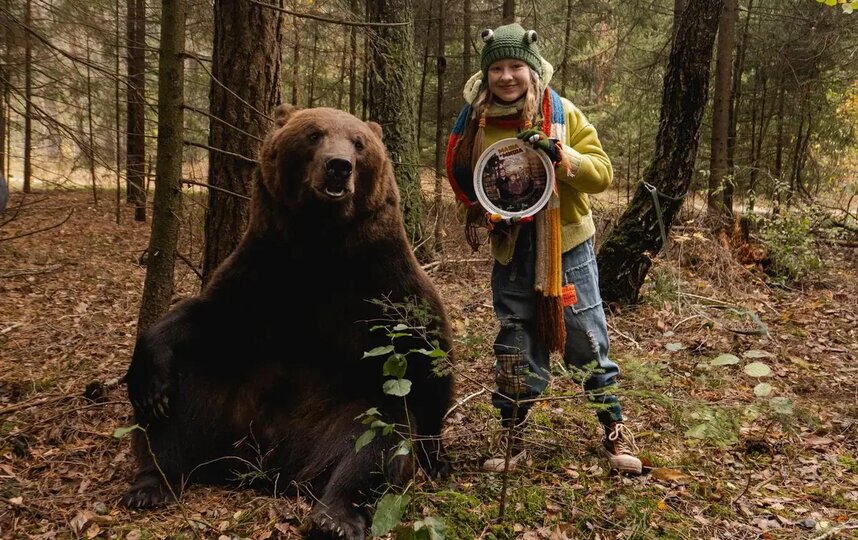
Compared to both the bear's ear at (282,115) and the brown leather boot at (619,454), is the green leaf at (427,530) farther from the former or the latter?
the bear's ear at (282,115)

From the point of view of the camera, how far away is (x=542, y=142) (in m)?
3.10

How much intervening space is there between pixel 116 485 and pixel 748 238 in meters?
8.77

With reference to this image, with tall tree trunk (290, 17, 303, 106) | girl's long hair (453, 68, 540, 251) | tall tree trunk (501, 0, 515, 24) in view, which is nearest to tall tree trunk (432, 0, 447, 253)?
tall tree trunk (501, 0, 515, 24)

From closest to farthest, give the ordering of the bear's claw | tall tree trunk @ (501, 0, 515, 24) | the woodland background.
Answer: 1. the bear's claw
2. the woodland background
3. tall tree trunk @ (501, 0, 515, 24)

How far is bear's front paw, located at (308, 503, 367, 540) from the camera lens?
2865 millimetres

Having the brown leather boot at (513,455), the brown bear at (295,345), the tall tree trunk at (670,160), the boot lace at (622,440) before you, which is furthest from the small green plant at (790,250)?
the brown bear at (295,345)

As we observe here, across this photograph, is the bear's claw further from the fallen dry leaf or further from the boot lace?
the fallen dry leaf

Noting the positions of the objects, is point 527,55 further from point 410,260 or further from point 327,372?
point 327,372

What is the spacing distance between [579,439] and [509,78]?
2253 millimetres

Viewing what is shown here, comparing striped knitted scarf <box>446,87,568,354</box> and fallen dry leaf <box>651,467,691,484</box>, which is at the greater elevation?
striped knitted scarf <box>446,87,568,354</box>

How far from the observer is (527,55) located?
3318mm

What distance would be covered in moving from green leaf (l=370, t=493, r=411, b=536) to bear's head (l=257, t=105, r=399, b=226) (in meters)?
1.50

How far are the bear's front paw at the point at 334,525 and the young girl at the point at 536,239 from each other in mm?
982

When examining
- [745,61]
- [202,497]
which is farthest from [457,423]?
[745,61]
